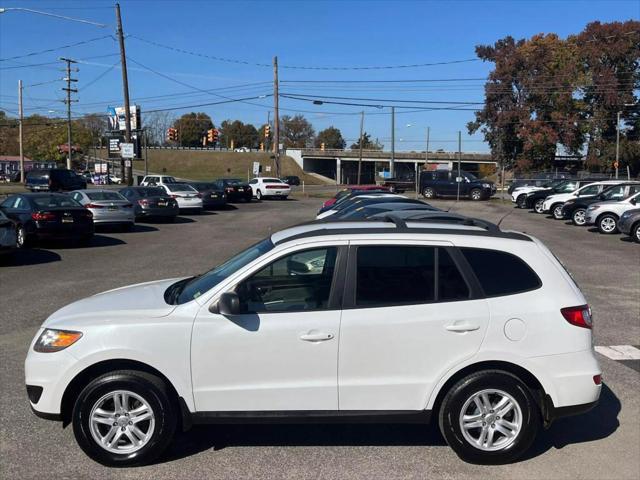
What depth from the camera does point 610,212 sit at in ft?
70.6

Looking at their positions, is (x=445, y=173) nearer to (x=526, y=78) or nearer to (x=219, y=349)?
(x=526, y=78)

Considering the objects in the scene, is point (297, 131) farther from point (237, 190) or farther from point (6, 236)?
point (6, 236)

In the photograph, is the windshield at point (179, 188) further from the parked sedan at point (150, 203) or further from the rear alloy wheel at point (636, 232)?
the rear alloy wheel at point (636, 232)

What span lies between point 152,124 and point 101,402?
171 meters

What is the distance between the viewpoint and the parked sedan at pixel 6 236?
42.5 ft

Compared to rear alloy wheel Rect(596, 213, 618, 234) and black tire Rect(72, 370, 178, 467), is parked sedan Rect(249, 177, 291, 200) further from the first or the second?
black tire Rect(72, 370, 178, 467)

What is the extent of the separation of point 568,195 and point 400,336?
26.5 m

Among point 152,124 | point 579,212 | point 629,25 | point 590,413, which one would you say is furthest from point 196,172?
point 590,413

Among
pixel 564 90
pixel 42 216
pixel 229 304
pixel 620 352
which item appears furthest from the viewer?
pixel 564 90

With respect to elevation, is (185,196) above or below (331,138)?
below

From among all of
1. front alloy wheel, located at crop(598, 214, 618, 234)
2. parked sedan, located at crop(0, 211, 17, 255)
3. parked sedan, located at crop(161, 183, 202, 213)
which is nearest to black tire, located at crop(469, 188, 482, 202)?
parked sedan, located at crop(161, 183, 202, 213)

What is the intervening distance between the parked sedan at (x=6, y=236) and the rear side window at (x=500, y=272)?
11.6 meters

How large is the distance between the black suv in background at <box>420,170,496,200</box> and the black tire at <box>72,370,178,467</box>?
129 ft

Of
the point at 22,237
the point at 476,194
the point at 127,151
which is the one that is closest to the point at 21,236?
the point at 22,237
